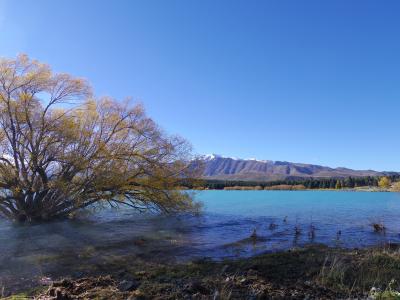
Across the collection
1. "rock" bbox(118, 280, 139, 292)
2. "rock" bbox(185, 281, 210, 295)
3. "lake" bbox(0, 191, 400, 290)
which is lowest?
"lake" bbox(0, 191, 400, 290)

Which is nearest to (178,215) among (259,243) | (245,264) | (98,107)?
(98,107)

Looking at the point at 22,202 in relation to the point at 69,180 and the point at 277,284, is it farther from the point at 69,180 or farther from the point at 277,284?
the point at 277,284

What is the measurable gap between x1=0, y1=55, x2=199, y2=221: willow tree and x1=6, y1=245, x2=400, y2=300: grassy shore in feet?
63.6

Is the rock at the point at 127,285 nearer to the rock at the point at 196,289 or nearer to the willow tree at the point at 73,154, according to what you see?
the rock at the point at 196,289

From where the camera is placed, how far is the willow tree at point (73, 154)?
31.8 m

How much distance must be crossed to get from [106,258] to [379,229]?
21.9 meters

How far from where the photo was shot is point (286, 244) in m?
22.0

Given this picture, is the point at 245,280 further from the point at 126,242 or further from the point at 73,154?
the point at 73,154

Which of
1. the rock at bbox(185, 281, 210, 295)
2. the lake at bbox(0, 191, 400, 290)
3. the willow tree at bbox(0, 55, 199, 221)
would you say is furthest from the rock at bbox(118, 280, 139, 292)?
the willow tree at bbox(0, 55, 199, 221)

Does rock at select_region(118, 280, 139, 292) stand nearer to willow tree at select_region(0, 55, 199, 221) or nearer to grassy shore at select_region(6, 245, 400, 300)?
grassy shore at select_region(6, 245, 400, 300)

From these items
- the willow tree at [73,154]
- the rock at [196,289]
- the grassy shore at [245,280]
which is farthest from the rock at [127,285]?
the willow tree at [73,154]

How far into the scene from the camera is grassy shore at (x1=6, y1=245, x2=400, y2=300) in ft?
32.6

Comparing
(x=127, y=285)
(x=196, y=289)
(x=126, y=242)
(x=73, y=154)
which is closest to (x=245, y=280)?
(x=196, y=289)

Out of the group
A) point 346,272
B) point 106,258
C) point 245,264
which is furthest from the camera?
point 106,258
